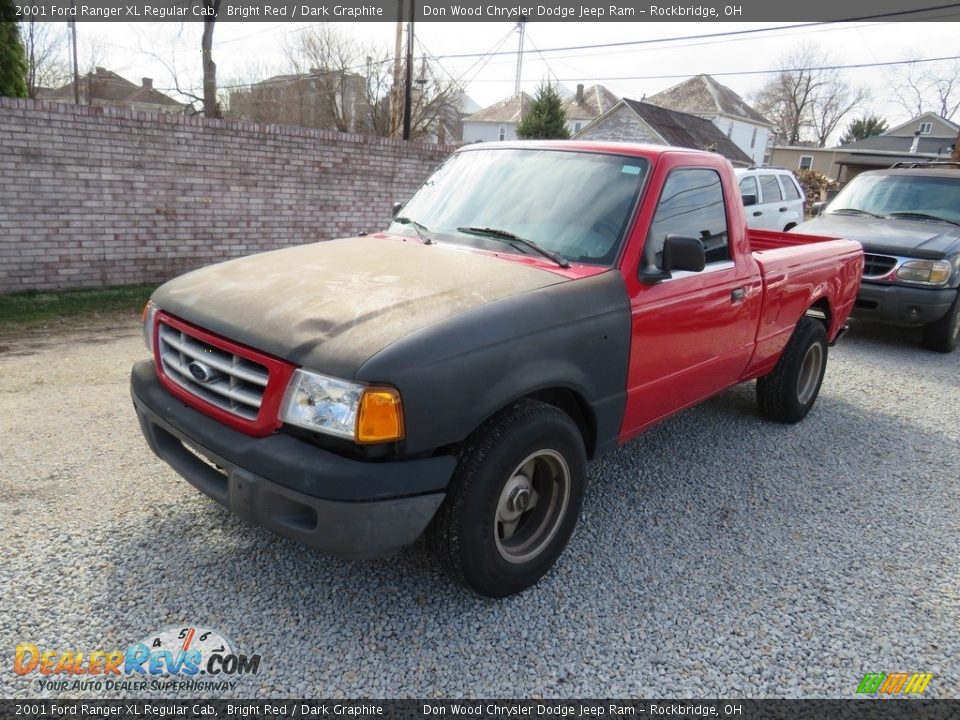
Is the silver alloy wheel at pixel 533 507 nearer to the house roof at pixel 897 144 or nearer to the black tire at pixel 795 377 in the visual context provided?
the black tire at pixel 795 377

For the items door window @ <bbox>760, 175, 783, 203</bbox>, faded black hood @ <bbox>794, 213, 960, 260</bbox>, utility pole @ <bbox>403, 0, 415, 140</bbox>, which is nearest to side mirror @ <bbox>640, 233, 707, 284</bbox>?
faded black hood @ <bbox>794, 213, 960, 260</bbox>

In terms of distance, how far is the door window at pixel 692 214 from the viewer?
3186 mm

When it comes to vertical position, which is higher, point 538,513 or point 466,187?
point 466,187

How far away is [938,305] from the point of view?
7.08 metres

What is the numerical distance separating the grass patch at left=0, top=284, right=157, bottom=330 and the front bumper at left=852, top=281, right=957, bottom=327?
837 cm

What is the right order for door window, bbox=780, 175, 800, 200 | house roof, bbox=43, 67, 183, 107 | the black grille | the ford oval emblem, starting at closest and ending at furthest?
the ford oval emblem
the black grille
door window, bbox=780, 175, 800, 200
house roof, bbox=43, 67, 183, 107

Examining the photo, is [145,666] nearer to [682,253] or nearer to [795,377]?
[682,253]

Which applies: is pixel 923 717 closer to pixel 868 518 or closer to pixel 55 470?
pixel 868 518

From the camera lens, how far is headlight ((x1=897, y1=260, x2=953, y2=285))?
7.01 metres

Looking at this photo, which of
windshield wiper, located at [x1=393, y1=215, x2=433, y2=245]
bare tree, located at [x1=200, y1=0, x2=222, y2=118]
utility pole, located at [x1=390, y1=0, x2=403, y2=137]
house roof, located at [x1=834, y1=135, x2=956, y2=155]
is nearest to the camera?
windshield wiper, located at [x1=393, y1=215, x2=433, y2=245]

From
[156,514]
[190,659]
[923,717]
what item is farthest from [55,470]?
[923,717]

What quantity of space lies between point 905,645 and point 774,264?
7.79 feet

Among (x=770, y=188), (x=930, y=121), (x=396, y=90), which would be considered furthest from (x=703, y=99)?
(x=770, y=188)

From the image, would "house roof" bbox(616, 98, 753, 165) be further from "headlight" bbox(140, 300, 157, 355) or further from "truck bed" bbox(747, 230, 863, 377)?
"headlight" bbox(140, 300, 157, 355)
